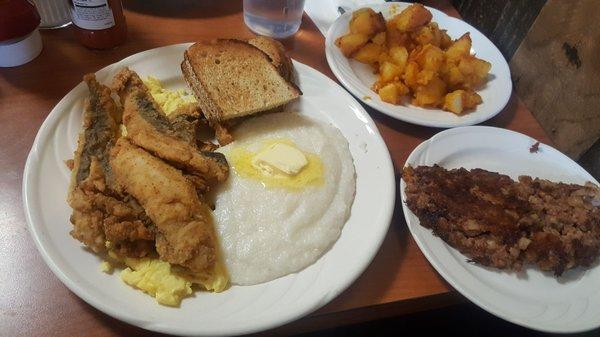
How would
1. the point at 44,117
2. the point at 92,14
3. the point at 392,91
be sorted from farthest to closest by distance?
the point at 392,91 < the point at 92,14 < the point at 44,117

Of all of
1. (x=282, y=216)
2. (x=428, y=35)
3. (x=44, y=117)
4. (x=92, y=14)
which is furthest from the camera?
(x=428, y=35)

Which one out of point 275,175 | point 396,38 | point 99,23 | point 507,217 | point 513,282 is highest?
point 99,23

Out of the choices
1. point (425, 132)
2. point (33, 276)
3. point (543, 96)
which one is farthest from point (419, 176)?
point (33, 276)

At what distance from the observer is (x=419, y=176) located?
1553 mm

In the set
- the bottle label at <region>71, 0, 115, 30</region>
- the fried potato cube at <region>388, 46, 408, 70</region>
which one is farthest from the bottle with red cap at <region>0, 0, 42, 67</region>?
the fried potato cube at <region>388, 46, 408, 70</region>

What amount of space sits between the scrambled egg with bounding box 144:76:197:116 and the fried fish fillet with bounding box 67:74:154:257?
291 mm

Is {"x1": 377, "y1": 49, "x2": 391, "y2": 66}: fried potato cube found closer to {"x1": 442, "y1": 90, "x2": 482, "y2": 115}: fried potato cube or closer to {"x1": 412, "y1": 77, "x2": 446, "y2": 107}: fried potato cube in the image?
{"x1": 412, "y1": 77, "x2": 446, "y2": 107}: fried potato cube

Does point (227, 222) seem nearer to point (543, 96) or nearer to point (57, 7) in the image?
point (57, 7)

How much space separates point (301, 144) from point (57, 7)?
3.97ft

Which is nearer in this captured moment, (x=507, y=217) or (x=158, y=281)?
(x=158, y=281)

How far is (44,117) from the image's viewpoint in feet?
5.33

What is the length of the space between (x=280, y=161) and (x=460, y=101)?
0.82 meters

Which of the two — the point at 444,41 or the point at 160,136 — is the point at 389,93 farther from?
the point at 160,136

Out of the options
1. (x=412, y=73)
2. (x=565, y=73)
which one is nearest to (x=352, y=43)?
(x=412, y=73)
